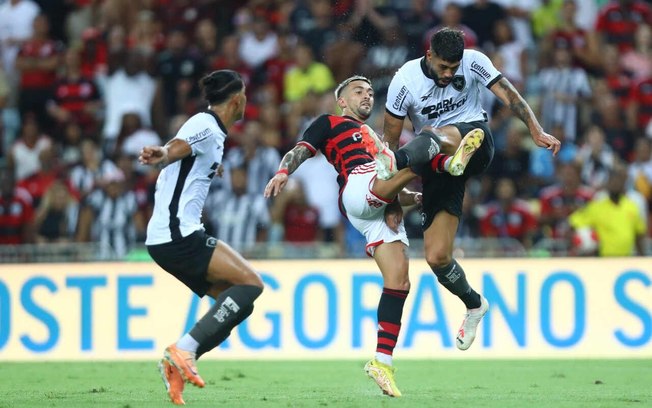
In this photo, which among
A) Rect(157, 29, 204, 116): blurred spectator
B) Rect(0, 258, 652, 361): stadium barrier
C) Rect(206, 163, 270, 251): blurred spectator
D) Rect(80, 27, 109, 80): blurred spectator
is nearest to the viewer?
Rect(0, 258, 652, 361): stadium barrier

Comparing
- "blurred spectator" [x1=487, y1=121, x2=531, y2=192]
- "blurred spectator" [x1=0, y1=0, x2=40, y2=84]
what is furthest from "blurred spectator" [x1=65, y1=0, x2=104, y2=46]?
"blurred spectator" [x1=487, y1=121, x2=531, y2=192]

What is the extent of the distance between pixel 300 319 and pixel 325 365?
106 centimetres

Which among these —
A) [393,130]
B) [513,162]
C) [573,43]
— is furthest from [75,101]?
[393,130]

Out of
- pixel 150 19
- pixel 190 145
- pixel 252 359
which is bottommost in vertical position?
pixel 252 359

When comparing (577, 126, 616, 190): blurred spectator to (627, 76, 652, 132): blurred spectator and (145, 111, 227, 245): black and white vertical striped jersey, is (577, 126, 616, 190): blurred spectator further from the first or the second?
(145, 111, 227, 245): black and white vertical striped jersey

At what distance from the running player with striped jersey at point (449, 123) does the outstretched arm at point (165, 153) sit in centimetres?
156

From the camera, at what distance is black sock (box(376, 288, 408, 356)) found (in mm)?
9711

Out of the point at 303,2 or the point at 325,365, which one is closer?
the point at 325,365

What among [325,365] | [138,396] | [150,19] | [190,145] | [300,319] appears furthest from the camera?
[150,19]

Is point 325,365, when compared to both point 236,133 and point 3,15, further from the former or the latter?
point 3,15

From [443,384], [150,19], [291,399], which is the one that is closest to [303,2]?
[150,19]

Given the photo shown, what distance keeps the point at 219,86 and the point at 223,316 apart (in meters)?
1.73

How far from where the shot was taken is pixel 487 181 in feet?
52.0

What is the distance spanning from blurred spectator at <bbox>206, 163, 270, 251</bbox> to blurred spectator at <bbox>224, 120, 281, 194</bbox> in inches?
5.9
